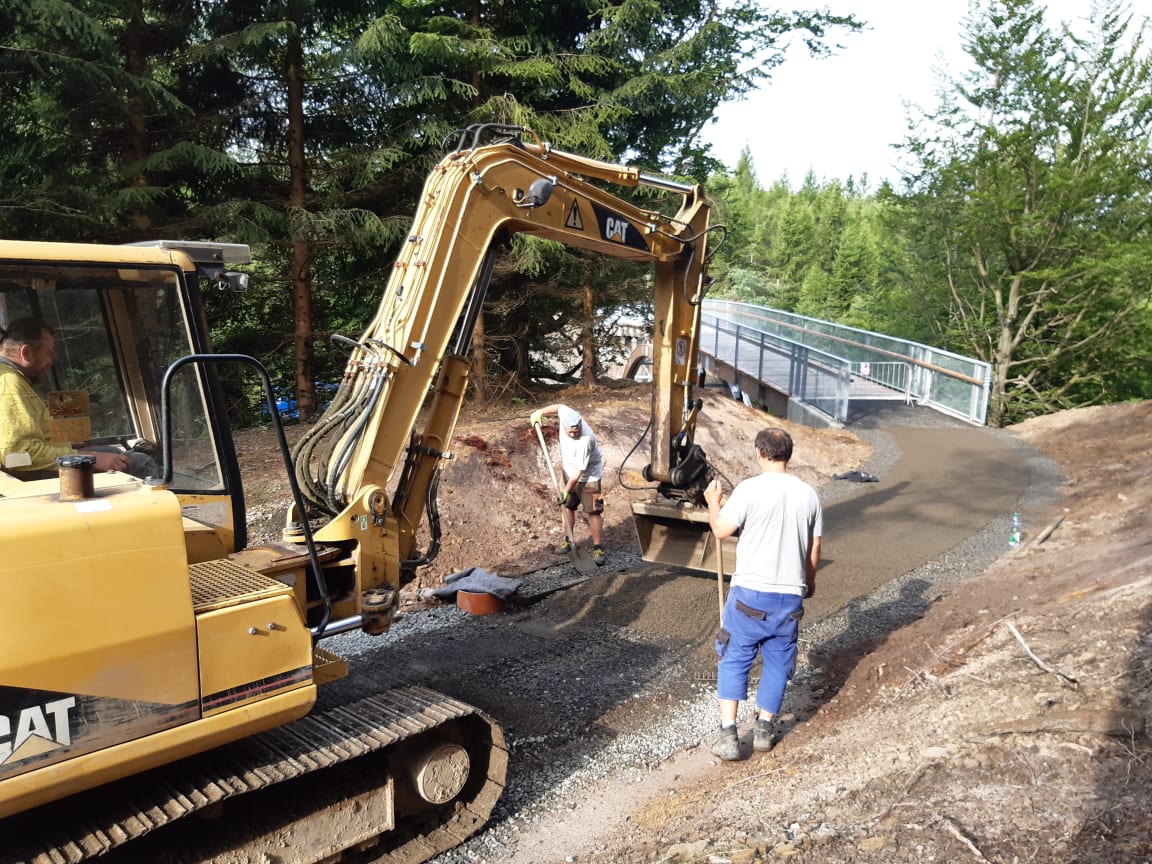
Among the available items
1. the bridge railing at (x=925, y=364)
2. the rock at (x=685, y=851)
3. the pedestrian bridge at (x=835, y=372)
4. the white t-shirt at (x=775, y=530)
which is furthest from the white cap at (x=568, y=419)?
the bridge railing at (x=925, y=364)

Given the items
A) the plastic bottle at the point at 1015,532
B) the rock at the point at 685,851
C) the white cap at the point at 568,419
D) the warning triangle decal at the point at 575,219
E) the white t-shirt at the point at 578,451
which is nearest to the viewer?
the rock at the point at 685,851

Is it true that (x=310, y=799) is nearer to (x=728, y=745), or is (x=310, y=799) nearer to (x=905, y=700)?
(x=728, y=745)

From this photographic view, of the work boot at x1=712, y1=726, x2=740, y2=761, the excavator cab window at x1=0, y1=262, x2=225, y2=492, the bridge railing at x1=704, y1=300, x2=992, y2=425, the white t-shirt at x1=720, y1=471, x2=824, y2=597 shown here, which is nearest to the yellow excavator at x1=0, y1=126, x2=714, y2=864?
the excavator cab window at x1=0, y1=262, x2=225, y2=492

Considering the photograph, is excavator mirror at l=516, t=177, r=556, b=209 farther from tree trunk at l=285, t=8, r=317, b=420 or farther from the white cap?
tree trunk at l=285, t=8, r=317, b=420

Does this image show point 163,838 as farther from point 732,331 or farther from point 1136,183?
point 1136,183

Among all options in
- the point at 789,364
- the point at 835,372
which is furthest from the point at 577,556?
the point at 789,364

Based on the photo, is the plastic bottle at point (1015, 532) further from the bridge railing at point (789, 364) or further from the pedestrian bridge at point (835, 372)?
the bridge railing at point (789, 364)

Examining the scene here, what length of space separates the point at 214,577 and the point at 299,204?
31.5ft

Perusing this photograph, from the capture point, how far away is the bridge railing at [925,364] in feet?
64.2

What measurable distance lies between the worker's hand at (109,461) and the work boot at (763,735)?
3562 millimetres

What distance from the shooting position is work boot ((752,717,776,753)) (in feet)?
15.7

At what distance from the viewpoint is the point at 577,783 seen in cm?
466

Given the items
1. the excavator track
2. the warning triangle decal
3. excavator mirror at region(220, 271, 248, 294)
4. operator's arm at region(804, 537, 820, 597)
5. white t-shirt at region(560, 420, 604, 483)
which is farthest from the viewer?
white t-shirt at region(560, 420, 604, 483)

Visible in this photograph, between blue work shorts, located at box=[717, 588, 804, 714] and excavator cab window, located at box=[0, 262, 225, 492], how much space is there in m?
2.80
